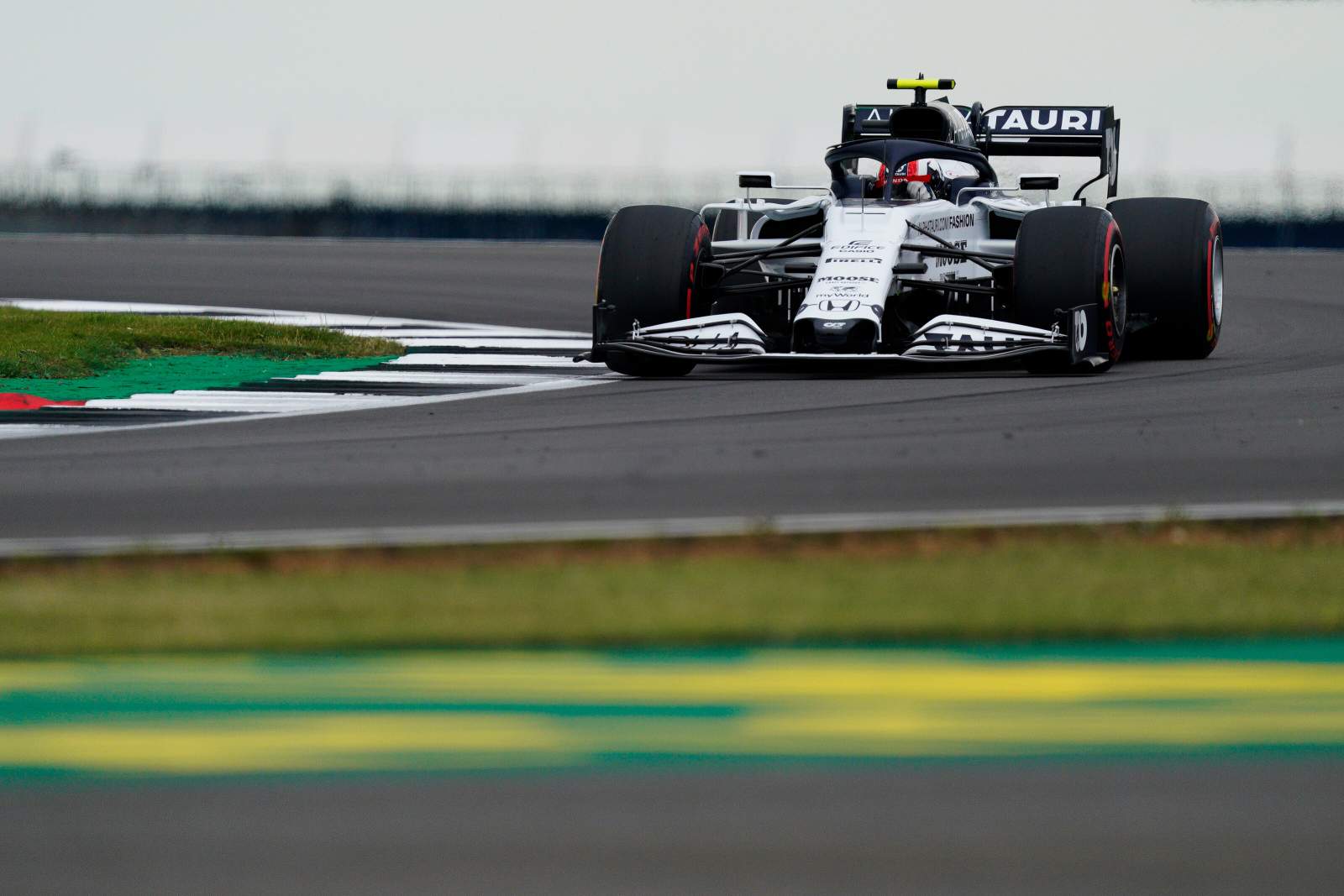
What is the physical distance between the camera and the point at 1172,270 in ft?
40.7

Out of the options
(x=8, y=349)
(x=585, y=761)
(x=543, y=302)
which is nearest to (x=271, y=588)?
(x=585, y=761)

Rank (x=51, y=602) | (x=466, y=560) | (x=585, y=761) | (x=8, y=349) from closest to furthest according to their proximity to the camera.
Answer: (x=585, y=761)
(x=51, y=602)
(x=466, y=560)
(x=8, y=349)

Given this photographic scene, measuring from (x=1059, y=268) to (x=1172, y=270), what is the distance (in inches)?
69.7

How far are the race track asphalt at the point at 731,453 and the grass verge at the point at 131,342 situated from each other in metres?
2.54

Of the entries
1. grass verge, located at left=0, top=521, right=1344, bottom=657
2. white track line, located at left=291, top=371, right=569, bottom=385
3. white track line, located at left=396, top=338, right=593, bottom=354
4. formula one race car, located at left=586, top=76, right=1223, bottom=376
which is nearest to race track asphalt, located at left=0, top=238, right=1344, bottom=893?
formula one race car, located at left=586, top=76, right=1223, bottom=376

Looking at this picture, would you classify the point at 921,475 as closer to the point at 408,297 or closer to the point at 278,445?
the point at 278,445

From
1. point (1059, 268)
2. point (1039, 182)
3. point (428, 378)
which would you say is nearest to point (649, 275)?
point (428, 378)

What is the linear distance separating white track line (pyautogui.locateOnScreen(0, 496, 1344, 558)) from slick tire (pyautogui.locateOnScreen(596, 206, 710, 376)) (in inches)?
206

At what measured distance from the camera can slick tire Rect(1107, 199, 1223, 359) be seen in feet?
40.7

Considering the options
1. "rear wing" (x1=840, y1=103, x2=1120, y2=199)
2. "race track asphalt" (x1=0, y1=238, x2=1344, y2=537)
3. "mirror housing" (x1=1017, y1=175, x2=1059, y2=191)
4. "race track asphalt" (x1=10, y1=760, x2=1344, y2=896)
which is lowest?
"race track asphalt" (x1=10, y1=760, x2=1344, y2=896)

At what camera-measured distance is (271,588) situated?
5.19 meters

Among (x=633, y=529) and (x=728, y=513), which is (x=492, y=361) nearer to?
(x=728, y=513)

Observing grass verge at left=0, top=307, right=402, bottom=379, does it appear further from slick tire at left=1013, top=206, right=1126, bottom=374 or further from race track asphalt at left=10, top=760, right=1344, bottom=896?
race track asphalt at left=10, top=760, right=1344, bottom=896

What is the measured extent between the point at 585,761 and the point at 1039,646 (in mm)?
1250
